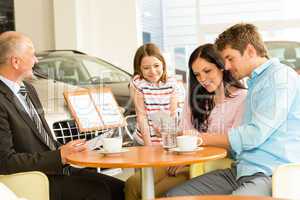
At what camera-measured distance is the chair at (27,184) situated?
2.32 metres

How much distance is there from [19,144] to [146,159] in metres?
0.74

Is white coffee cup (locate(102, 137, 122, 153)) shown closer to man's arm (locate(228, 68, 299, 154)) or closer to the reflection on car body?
man's arm (locate(228, 68, 299, 154))

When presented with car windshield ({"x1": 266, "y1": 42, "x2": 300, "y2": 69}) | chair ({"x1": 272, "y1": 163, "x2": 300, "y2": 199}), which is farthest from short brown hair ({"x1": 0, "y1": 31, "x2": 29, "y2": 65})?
car windshield ({"x1": 266, "y1": 42, "x2": 300, "y2": 69})

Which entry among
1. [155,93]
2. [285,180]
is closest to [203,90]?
[155,93]

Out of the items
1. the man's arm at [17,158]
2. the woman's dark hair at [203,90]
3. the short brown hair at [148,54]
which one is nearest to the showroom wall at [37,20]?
the short brown hair at [148,54]

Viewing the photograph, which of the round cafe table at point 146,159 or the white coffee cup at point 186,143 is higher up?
the white coffee cup at point 186,143

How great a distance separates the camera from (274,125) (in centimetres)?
225

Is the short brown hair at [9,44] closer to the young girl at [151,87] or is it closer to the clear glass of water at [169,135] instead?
the clear glass of water at [169,135]

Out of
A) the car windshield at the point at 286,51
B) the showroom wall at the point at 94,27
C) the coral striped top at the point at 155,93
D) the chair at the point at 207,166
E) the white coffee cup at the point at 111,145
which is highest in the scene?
the showroom wall at the point at 94,27

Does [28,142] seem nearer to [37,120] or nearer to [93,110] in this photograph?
[37,120]

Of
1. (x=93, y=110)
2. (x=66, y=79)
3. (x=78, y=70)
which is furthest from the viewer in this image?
(x=78, y=70)

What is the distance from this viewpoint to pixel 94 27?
26.4 feet

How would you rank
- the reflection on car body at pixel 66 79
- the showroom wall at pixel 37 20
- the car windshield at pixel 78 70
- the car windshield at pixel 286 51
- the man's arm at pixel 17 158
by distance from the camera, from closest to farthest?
the man's arm at pixel 17 158, the reflection on car body at pixel 66 79, the car windshield at pixel 78 70, the car windshield at pixel 286 51, the showroom wall at pixel 37 20

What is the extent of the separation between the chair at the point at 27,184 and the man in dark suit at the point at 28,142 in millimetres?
175
